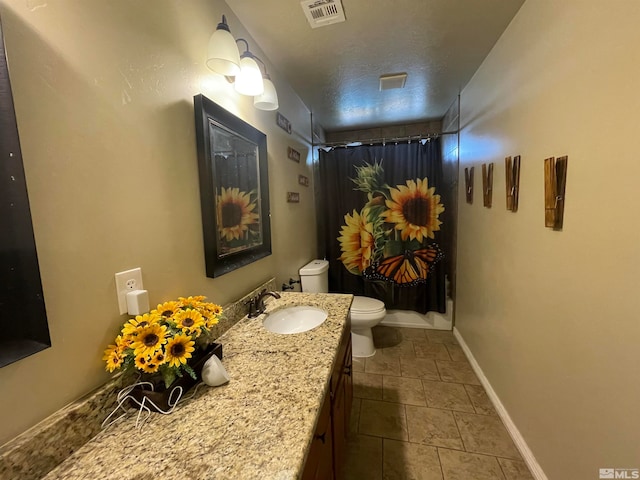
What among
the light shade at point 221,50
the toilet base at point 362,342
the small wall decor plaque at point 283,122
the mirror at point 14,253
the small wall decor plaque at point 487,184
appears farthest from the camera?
the toilet base at point 362,342

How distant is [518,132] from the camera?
140 cm

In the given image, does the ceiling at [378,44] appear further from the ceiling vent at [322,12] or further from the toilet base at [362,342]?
the toilet base at [362,342]

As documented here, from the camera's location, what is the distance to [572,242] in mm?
1008

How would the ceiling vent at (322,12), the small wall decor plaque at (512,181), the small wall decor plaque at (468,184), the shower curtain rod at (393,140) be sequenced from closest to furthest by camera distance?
1. the ceiling vent at (322,12)
2. the small wall decor plaque at (512,181)
3. the small wall decor plaque at (468,184)
4. the shower curtain rod at (393,140)

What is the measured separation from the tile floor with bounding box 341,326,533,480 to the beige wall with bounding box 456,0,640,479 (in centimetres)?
17

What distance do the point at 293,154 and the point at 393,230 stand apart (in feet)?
4.09

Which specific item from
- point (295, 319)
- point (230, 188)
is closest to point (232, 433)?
point (295, 319)

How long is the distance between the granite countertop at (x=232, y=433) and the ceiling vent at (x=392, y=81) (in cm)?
206

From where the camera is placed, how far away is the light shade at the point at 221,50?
102 cm

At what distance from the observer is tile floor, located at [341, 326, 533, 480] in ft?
4.28

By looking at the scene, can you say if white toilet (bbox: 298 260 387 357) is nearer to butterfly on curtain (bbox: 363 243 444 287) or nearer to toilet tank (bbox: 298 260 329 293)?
toilet tank (bbox: 298 260 329 293)

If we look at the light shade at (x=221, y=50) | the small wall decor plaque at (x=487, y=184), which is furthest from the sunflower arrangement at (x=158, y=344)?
the small wall decor plaque at (x=487, y=184)

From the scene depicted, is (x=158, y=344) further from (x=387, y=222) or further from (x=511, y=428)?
(x=387, y=222)

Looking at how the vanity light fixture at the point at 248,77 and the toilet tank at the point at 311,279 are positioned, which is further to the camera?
the toilet tank at the point at 311,279
